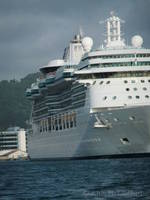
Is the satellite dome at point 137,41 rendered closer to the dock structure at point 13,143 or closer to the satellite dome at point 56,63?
the satellite dome at point 56,63

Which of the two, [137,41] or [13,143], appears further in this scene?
[13,143]

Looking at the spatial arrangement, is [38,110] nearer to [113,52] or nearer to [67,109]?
[67,109]

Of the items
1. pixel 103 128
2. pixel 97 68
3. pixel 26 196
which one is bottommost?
pixel 26 196

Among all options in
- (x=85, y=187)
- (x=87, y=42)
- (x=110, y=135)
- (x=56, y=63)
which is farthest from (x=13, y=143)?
(x=85, y=187)

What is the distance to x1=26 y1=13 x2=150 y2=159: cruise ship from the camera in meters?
71.9

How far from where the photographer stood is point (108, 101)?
242 ft

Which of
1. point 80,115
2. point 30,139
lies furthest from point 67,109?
point 30,139

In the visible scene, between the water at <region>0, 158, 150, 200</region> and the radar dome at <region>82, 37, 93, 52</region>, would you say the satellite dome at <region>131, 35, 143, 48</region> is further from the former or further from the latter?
the water at <region>0, 158, 150, 200</region>

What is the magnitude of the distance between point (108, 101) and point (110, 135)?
3.18 m

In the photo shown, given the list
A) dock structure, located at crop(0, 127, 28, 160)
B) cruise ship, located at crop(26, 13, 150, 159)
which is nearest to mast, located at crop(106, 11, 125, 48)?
cruise ship, located at crop(26, 13, 150, 159)

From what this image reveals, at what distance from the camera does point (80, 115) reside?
78.8 metres

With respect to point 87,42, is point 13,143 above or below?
below

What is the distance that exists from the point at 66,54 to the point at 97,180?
54993 mm

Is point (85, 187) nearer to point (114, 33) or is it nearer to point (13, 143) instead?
point (114, 33)
